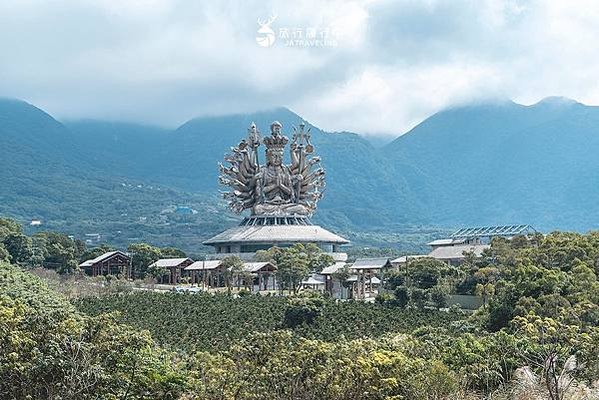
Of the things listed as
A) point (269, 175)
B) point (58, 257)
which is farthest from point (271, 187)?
point (58, 257)

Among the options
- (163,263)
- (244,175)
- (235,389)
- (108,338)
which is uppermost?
(244,175)

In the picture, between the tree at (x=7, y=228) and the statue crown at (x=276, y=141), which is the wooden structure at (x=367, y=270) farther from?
the tree at (x=7, y=228)

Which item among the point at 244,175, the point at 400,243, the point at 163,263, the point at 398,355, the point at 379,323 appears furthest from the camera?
the point at 400,243

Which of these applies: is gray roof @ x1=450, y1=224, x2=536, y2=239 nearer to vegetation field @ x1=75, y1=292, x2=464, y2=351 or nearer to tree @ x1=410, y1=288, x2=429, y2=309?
tree @ x1=410, y1=288, x2=429, y2=309

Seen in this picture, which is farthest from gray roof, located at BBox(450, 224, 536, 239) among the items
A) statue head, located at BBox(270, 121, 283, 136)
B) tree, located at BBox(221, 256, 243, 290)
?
tree, located at BBox(221, 256, 243, 290)

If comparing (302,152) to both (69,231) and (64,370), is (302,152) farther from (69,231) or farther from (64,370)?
(69,231)

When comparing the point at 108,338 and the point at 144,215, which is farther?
the point at 144,215

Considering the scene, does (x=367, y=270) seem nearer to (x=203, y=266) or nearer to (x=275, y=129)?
(x=203, y=266)

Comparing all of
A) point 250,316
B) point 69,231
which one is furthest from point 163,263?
point 69,231
